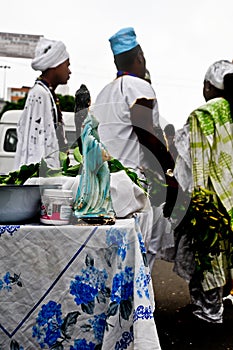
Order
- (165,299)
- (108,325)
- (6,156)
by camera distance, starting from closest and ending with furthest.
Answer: (108,325)
(165,299)
(6,156)

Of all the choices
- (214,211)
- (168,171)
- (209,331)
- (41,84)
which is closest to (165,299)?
(209,331)

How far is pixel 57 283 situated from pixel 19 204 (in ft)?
1.10

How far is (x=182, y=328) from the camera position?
13.0ft

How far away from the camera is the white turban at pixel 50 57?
15.1 feet

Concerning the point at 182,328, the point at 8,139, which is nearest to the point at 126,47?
the point at 182,328

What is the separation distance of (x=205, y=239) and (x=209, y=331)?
65cm

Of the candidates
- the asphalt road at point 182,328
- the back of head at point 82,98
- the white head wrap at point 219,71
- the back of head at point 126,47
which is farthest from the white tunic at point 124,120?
the back of head at point 82,98

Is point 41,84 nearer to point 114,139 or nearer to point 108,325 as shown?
point 114,139

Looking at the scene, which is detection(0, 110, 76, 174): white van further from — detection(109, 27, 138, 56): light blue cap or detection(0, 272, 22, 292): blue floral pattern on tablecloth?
detection(0, 272, 22, 292): blue floral pattern on tablecloth

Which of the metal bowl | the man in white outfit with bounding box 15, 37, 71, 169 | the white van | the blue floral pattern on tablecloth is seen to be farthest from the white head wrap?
the white van

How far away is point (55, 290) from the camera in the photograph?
1990 mm

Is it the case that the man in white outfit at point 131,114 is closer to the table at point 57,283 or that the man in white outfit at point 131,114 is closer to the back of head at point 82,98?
the back of head at point 82,98

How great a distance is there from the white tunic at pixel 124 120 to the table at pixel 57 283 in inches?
72.2

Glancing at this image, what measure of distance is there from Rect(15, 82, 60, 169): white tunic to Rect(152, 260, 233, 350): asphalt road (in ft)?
5.22
